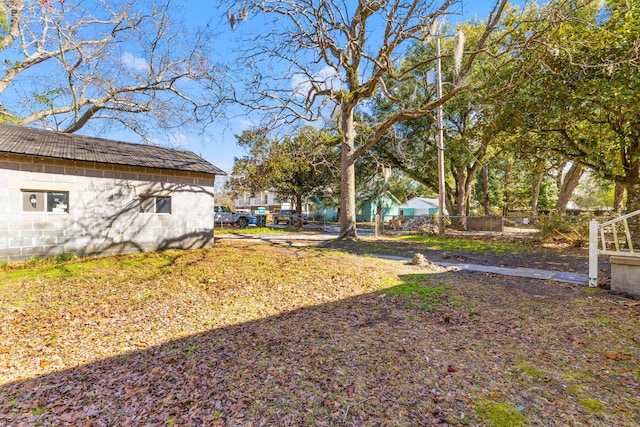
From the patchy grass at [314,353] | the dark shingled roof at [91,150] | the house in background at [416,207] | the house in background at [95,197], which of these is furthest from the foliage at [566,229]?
the house in background at [416,207]

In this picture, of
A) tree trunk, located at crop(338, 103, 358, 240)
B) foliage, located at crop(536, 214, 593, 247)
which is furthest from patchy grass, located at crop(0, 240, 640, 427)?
foliage, located at crop(536, 214, 593, 247)

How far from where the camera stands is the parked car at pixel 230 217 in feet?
76.8

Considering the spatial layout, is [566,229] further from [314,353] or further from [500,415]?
[314,353]

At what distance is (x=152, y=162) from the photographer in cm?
1016

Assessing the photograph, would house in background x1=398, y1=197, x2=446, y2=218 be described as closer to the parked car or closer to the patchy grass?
the parked car

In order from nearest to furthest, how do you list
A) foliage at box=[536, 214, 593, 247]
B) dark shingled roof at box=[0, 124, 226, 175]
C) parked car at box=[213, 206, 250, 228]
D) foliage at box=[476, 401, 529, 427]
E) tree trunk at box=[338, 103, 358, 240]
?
foliage at box=[476, 401, 529, 427]
dark shingled roof at box=[0, 124, 226, 175]
foliage at box=[536, 214, 593, 247]
tree trunk at box=[338, 103, 358, 240]
parked car at box=[213, 206, 250, 228]

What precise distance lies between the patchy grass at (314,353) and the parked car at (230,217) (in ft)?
56.9

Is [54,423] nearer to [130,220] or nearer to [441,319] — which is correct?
[441,319]

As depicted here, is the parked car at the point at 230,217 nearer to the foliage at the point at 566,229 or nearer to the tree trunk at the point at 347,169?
the tree trunk at the point at 347,169

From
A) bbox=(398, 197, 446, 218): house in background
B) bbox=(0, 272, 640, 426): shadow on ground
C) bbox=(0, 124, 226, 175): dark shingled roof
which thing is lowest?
bbox=(0, 272, 640, 426): shadow on ground

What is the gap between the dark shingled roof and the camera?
8219 mm

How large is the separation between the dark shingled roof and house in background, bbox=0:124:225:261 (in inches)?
0.8

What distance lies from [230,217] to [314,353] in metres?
21.7

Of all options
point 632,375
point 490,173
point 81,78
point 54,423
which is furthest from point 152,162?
point 490,173
